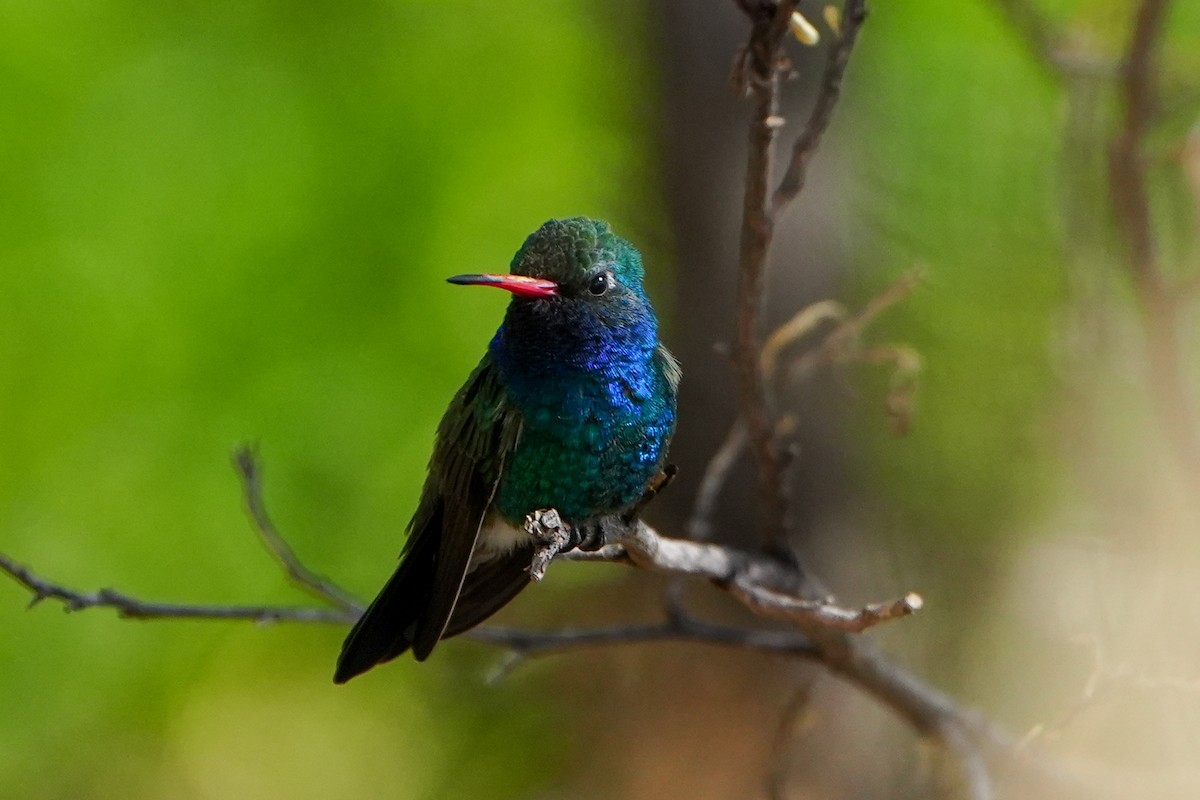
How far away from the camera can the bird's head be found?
2.54 metres

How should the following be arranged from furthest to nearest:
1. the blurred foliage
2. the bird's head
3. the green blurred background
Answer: the blurred foliage
the green blurred background
the bird's head

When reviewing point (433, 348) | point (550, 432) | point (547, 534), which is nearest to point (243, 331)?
point (433, 348)

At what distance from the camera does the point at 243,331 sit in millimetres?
5148

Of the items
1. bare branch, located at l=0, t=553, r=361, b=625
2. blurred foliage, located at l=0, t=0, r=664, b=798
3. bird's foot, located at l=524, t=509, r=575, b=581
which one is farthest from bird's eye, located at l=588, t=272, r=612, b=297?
blurred foliage, located at l=0, t=0, r=664, b=798

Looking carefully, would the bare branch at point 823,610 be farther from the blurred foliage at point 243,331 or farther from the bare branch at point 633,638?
the blurred foliage at point 243,331

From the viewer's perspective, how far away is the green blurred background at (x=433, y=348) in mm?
4195

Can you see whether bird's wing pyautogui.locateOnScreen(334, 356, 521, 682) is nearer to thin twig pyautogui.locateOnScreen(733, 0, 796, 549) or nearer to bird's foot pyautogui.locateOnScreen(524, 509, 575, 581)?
bird's foot pyautogui.locateOnScreen(524, 509, 575, 581)

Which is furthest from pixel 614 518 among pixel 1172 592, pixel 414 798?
pixel 414 798

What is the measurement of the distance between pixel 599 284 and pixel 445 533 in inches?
24.9

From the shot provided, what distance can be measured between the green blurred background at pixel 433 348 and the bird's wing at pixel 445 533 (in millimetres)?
1344

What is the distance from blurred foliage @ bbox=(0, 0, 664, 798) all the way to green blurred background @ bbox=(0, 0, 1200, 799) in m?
0.01

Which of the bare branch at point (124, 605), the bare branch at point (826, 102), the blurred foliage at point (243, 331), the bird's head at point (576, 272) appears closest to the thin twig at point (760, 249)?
the bare branch at point (826, 102)

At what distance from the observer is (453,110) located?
18.7 feet

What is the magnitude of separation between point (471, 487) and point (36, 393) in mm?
3131
